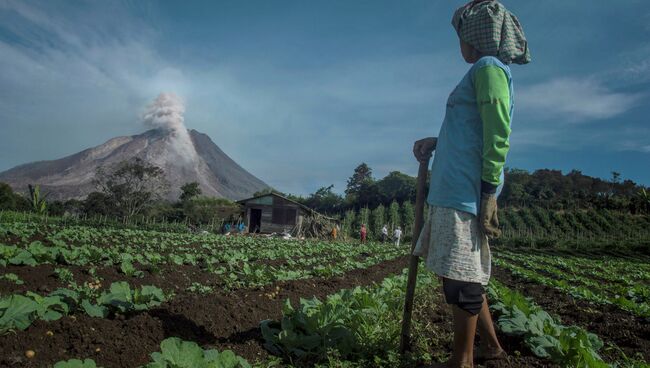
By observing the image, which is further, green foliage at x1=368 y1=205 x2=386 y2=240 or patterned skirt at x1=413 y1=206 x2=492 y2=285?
green foliage at x1=368 y1=205 x2=386 y2=240

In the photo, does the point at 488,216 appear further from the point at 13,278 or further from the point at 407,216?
the point at 407,216

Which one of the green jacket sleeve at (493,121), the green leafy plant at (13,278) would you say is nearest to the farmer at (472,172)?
the green jacket sleeve at (493,121)

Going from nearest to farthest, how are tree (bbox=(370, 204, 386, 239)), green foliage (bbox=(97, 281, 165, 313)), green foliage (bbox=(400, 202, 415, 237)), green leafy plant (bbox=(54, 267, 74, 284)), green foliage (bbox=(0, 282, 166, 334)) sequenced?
green foliage (bbox=(0, 282, 166, 334)) < green foliage (bbox=(97, 281, 165, 313)) < green leafy plant (bbox=(54, 267, 74, 284)) < tree (bbox=(370, 204, 386, 239)) < green foliage (bbox=(400, 202, 415, 237))

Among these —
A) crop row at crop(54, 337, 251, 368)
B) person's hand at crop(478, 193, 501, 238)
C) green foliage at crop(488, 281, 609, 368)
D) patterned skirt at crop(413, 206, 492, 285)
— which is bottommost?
green foliage at crop(488, 281, 609, 368)

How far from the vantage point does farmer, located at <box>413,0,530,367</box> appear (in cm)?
205

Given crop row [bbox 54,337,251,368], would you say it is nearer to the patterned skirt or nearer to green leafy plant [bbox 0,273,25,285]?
the patterned skirt

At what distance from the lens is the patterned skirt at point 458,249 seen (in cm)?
204

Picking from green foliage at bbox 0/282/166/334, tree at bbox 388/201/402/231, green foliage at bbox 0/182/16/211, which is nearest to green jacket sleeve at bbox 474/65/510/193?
green foliage at bbox 0/282/166/334

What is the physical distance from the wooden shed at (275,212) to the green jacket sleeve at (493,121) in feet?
107

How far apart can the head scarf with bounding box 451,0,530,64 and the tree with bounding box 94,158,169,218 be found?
41.3 meters

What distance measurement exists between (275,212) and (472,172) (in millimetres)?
33936

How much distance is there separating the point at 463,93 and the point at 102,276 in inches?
192

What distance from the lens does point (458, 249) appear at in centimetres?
206

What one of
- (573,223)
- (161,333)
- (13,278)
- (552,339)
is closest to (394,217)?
(573,223)
